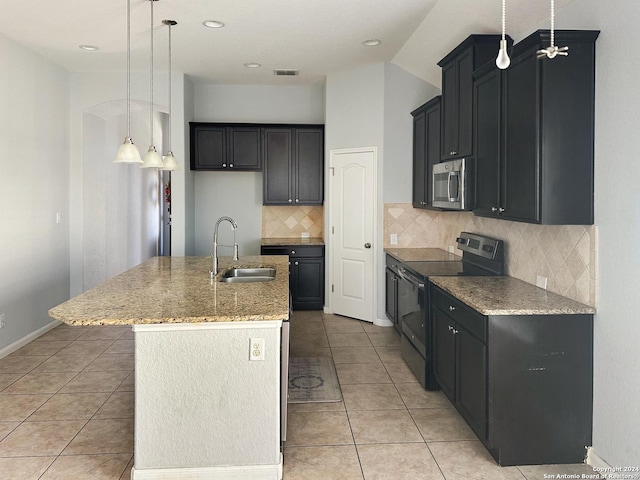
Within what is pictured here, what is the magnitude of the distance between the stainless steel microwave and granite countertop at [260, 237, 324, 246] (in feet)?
7.75

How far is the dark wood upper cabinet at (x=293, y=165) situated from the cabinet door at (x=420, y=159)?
154 cm

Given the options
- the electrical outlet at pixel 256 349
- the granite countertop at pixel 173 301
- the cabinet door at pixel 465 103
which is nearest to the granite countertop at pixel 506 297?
the cabinet door at pixel 465 103

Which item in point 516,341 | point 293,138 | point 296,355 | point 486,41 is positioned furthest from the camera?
point 293,138

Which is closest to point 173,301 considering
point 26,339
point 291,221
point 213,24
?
point 213,24

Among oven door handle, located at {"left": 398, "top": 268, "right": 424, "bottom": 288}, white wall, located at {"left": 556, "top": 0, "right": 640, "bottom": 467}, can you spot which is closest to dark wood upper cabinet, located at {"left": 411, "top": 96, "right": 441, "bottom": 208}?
oven door handle, located at {"left": 398, "top": 268, "right": 424, "bottom": 288}

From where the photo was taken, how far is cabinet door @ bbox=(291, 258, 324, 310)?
6.49 meters

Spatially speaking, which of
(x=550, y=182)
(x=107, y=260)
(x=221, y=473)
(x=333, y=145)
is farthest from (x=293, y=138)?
(x=221, y=473)

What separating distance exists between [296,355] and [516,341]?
2.50 metres

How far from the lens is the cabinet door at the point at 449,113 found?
401cm

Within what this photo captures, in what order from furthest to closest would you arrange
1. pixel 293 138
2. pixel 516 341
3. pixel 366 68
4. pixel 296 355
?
pixel 293 138 → pixel 366 68 → pixel 296 355 → pixel 516 341

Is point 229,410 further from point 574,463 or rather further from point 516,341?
point 574,463

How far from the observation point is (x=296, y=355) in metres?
4.80

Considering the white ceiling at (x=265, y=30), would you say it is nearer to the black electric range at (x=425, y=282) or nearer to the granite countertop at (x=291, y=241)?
the black electric range at (x=425, y=282)

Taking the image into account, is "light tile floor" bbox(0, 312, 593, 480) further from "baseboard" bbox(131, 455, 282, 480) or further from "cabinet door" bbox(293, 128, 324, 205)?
"cabinet door" bbox(293, 128, 324, 205)
